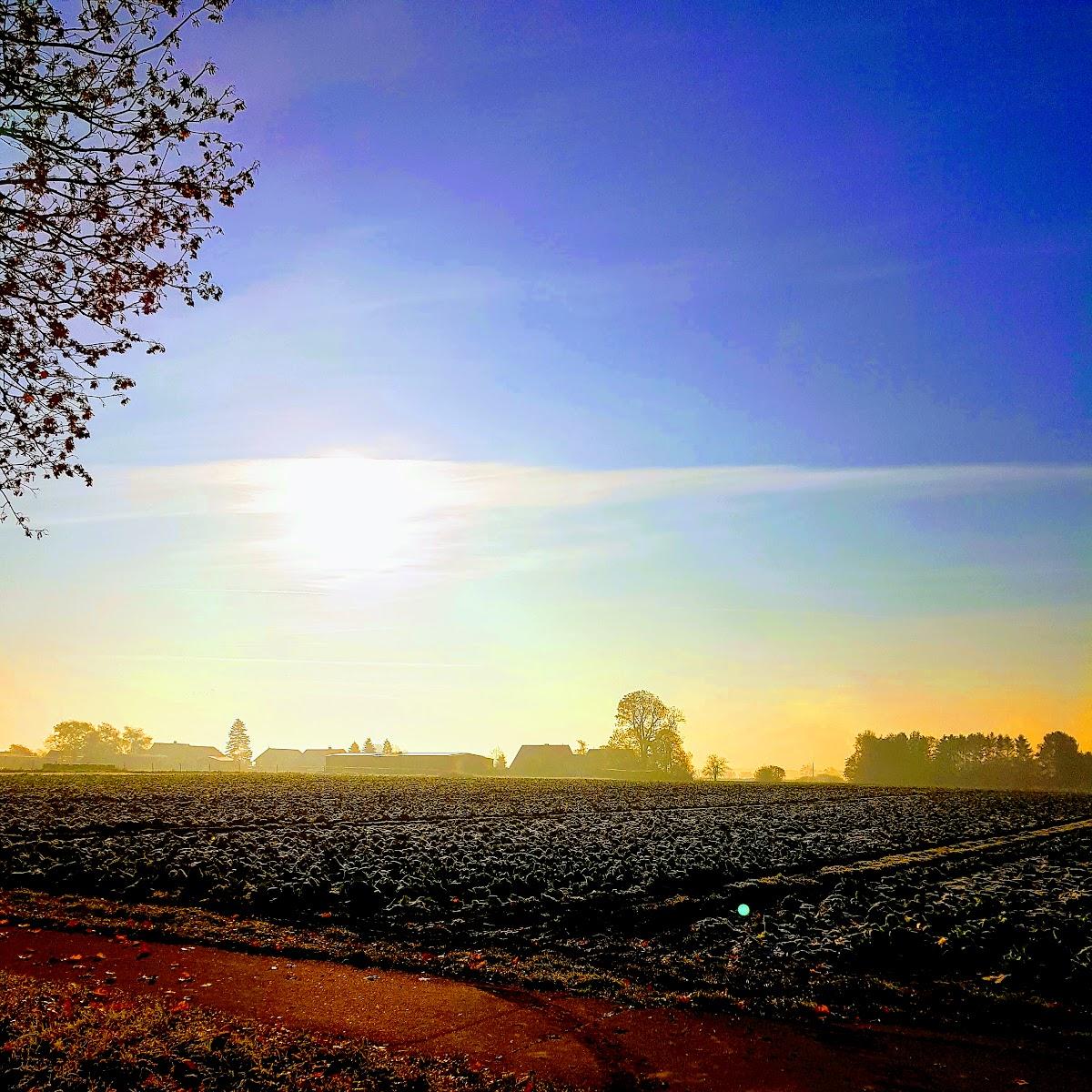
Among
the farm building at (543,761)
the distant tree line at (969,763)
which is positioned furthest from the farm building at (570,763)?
the distant tree line at (969,763)

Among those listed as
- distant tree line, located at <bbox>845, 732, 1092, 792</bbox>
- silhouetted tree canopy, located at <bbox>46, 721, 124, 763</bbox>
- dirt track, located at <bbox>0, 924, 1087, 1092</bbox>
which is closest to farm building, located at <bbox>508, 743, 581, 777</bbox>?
distant tree line, located at <bbox>845, 732, 1092, 792</bbox>

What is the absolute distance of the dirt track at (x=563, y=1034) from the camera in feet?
26.6

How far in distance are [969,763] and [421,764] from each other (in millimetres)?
104433

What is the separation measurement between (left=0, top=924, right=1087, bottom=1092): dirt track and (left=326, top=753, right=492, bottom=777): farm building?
138569 millimetres

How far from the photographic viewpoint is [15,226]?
393 inches

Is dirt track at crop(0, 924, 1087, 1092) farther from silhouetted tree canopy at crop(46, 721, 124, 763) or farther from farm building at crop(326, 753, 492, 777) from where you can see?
silhouetted tree canopy at crop(46, 721, 124, 763)

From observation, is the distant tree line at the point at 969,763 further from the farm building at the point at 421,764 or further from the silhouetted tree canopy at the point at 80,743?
the silhouetted tree canopy at the point at 80,743

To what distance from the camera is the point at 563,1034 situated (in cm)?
916

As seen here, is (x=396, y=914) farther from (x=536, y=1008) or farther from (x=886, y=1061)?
(x=886, y=1061)

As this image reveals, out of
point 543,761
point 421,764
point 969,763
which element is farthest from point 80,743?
point 969,763

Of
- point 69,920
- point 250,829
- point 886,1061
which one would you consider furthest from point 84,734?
point 886,1061

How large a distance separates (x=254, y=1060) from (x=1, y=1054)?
2.20 m

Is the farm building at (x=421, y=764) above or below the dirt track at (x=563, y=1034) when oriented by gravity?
below

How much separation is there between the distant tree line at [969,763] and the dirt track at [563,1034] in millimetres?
145177
